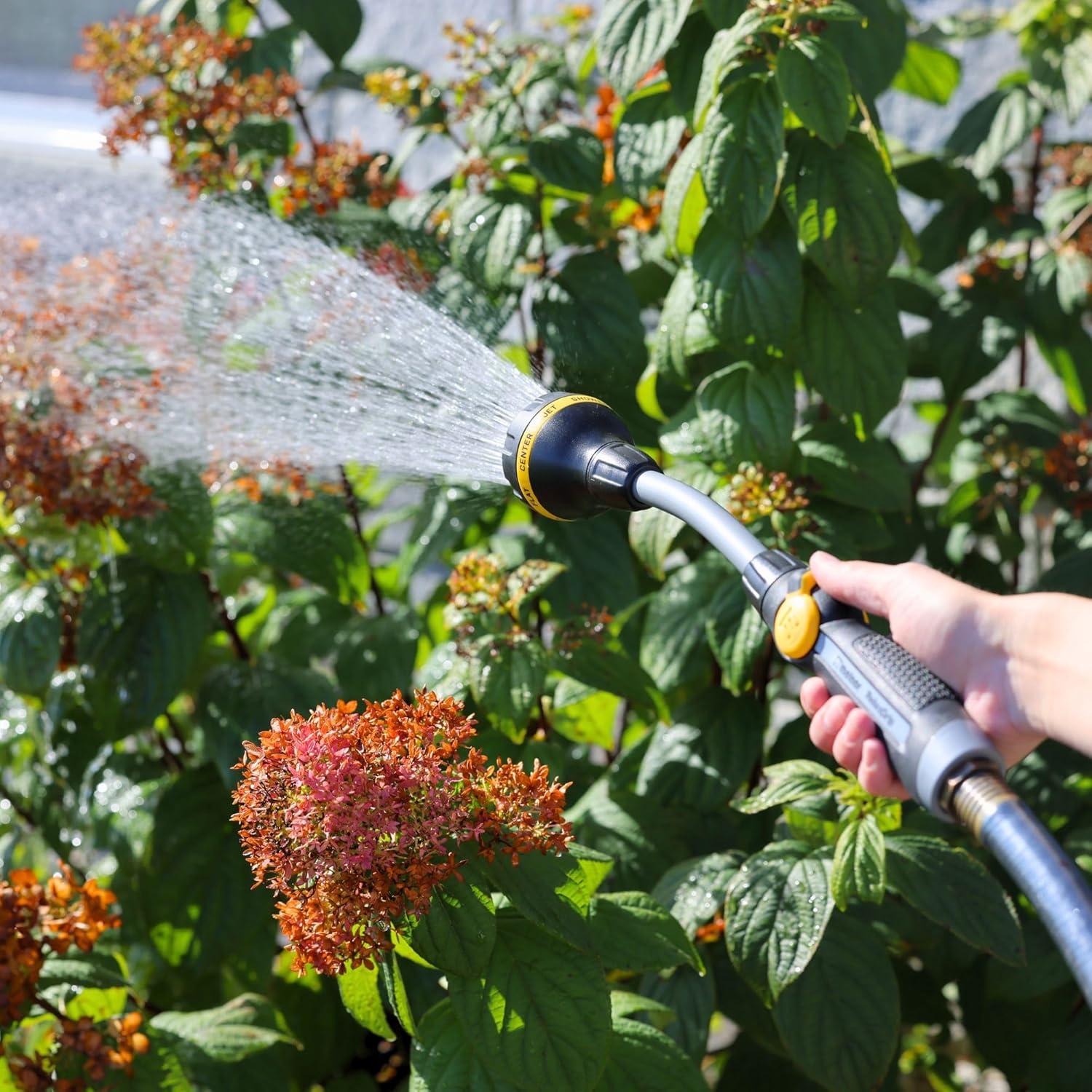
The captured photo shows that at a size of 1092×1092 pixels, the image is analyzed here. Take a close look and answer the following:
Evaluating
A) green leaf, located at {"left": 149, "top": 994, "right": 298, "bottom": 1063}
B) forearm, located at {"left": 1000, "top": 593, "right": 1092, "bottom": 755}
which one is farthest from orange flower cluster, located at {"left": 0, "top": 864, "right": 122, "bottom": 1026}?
forearm, located at {"left": 1000, "top": 593, "right": 1092, "bottom": 755}

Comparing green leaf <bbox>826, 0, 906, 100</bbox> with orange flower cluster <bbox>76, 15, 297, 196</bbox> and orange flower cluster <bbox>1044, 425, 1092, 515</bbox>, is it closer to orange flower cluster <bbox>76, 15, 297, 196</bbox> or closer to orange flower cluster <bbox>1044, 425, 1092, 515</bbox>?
orange flower cluster <bbox>1044, 425, 1092, 515</bbox>

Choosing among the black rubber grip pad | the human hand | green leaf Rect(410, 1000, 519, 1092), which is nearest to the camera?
the black rubber grip pad

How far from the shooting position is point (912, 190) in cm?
192

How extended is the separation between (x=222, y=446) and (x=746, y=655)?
0.76 metres

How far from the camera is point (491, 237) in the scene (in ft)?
5.09

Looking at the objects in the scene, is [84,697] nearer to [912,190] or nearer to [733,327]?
[733,327]

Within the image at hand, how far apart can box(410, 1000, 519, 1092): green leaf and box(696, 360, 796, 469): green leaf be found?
2.10 ft

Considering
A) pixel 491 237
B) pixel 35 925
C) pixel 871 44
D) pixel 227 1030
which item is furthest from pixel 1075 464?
pixel 35 925

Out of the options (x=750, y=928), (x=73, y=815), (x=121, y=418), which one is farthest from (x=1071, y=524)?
(x=73, y=815)

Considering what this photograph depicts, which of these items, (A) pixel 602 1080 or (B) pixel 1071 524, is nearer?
(A) pixel 602 1080

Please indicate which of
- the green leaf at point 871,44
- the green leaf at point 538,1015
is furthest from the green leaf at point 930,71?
the green leaf at point 538,1015

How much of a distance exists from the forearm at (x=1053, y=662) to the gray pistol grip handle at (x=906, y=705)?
0.09 meters

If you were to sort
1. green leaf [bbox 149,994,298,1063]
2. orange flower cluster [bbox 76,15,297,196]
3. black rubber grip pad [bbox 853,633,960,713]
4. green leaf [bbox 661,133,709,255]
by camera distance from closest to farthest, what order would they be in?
black rubber grip pad [bbox 853,633,960,713] → green leaf [bbox 149,994,298,1063] → green leaf [bbox 661,133,709,255] → orange flower cluster [bbox 76,15,297,196]

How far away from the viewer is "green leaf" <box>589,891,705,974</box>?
1044 mm
